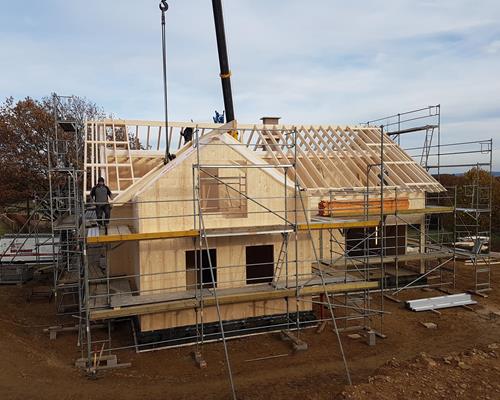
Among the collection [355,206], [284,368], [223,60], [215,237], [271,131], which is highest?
[223,60]

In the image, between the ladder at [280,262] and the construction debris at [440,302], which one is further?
the construction debris at [440,302]

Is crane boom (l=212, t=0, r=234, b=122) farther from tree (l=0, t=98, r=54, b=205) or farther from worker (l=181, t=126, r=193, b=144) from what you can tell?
tree (l=0, t=98, r=54, b=205)

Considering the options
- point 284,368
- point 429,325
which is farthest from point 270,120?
point 284,368

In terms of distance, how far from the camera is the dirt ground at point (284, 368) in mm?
8188

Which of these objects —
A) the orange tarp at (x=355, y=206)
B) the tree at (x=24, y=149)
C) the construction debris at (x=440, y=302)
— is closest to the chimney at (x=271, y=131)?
the orange tarp at (x=355, y=206)

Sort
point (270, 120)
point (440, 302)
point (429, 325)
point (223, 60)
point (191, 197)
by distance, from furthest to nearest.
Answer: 1. point (270, 120)
2. point (223, 60)
3. point (440, 302)
4. point (429, 325)
5. point (191, 197)

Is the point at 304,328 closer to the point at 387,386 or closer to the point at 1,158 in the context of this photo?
the point at 387,386

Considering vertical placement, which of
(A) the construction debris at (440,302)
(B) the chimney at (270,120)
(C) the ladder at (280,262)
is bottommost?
(A) the construction debris at (440,302)

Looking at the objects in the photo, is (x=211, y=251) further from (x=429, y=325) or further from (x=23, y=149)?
(x=23, y=149)

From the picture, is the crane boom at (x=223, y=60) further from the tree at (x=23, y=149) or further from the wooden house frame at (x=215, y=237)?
the tree at (x=23, y=149)

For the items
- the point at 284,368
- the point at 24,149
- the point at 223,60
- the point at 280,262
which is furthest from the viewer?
the point at 24,149

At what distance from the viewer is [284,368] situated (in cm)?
991

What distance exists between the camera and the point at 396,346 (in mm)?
11305

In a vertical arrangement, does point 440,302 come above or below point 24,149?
below
